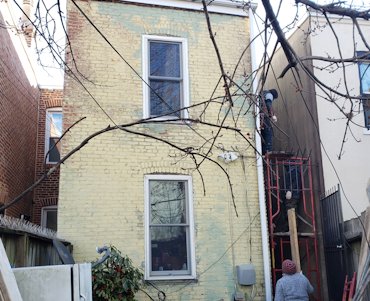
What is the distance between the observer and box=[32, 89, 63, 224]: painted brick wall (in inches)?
531

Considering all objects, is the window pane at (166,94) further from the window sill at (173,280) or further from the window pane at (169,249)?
the window sill at (173,280)

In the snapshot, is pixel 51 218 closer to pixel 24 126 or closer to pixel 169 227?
pixel 24 126

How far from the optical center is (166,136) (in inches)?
368

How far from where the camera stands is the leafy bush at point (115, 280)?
734 centimetres

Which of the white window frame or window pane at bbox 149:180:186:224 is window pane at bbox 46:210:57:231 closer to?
the white window frame

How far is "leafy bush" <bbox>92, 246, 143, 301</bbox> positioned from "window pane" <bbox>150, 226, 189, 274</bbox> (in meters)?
1.07

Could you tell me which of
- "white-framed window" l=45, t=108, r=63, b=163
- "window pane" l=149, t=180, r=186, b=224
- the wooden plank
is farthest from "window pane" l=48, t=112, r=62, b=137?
the wooden plank

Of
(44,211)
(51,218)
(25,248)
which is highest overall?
(44,211)

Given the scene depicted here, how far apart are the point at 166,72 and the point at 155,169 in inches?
77.8

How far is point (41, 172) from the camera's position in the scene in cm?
1316

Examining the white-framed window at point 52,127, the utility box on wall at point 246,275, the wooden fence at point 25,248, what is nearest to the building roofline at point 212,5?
the utility box on wall at point 246,275

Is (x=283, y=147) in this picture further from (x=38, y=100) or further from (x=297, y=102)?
(x=38, y=100)

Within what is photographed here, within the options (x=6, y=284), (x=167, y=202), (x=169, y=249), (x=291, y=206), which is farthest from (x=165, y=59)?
(x=6, y=284)

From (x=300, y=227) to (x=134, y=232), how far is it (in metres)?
3.59
